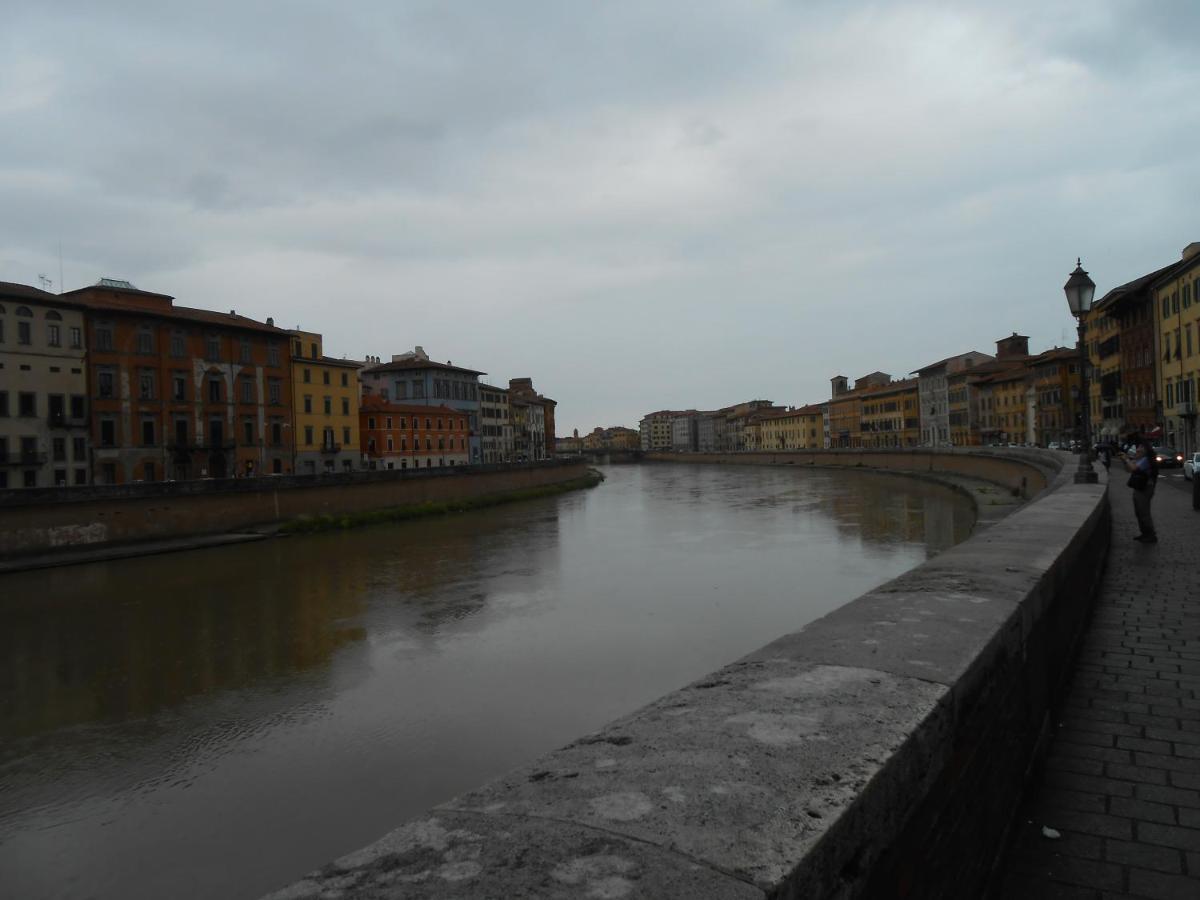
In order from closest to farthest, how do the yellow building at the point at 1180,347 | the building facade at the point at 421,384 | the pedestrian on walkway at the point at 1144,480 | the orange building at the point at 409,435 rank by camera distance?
the pedestrian on walkway at the point at 1144,480 → the yellow building at the point at 1180,347 → the orange building at the point at 409,435 → the building facade at the point at 421,384

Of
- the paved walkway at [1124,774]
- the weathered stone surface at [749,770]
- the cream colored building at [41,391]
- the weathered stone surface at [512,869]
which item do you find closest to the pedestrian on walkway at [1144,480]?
the paved walkway at [1124,774]

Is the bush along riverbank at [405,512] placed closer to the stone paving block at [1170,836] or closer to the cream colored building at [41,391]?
the cream colored building at [41,391]

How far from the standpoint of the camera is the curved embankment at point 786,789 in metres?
1.34

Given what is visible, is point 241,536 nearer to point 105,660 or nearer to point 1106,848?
point 105,660

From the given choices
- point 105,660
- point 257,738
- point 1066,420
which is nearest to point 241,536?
point 105,660

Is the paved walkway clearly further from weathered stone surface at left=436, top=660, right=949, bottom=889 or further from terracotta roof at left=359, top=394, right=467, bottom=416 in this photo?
terracotta roof at left=359, top=394, right=467, bottom=416

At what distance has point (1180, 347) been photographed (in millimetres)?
32625

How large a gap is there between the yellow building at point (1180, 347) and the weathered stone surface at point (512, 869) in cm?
3694

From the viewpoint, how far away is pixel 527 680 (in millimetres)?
10992

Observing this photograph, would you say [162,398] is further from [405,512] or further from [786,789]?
[786,789]

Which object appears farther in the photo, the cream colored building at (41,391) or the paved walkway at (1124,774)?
the cream colored building at (41,391)

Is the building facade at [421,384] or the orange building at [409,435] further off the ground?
the building facade at [421,384]

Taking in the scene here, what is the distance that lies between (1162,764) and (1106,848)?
2.88 ft

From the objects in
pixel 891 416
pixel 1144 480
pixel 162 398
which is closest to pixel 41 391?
pixel 162 398
